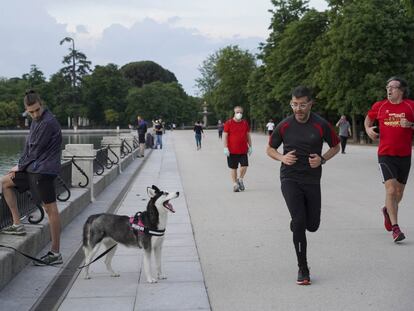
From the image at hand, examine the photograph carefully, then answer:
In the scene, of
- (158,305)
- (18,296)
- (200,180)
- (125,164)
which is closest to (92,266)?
(18,296)

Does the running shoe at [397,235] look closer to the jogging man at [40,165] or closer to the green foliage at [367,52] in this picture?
the jogging man at [40,165]

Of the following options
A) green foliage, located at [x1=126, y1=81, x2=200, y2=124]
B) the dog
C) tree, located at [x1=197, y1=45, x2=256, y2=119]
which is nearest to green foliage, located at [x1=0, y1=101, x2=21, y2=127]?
green foliage, located at [x1=126, y1=81, x2=200, y2=124]

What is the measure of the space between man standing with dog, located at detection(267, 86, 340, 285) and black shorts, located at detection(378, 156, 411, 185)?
2156 mm

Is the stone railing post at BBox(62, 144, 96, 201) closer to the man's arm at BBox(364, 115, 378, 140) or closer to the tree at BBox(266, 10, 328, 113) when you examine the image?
the man's arm at BBox(364, 115, 378, 140)

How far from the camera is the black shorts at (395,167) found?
7.96 m

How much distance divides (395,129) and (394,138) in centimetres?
11

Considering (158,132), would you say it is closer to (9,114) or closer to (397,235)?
(397,235)

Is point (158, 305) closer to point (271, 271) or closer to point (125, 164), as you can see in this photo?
point (271, 271)

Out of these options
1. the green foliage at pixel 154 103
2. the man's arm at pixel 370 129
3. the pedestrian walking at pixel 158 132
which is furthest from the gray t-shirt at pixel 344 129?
the green foliage at pixel 154 103

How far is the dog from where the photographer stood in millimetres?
5961

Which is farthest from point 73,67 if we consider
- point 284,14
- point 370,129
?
point 370,129

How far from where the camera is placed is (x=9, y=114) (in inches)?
3967

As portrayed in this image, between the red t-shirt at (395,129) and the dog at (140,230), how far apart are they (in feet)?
10.9

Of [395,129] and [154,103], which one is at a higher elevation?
[154,103]
